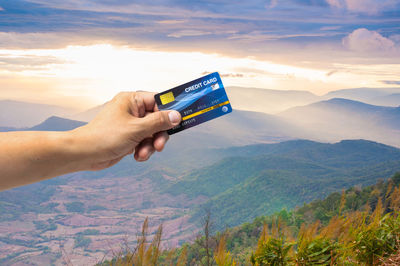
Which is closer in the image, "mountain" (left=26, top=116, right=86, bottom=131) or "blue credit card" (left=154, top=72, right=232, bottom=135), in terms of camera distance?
"blue credit card" (left=154, top=72, right=232, bottom=135)

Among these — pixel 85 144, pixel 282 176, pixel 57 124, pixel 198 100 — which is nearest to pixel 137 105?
pixel 198 100

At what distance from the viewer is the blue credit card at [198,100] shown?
5.52ft

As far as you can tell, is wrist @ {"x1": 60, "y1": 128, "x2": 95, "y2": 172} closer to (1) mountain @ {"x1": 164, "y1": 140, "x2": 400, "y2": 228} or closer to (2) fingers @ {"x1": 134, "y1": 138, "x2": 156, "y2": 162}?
(2) fingers @ {"x1": 134, "y1": 138, "x2": 156, "y2": 162}

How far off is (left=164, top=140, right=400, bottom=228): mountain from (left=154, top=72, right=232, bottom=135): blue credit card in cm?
6315

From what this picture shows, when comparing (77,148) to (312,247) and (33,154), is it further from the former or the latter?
(312,247)

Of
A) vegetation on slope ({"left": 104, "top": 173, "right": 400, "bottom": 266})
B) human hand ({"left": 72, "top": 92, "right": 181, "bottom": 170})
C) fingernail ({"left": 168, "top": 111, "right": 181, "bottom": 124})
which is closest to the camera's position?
human hand ({"left": 72, "top": 92, "right": 181, "bottom": 170})

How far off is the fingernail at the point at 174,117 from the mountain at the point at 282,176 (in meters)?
63.2

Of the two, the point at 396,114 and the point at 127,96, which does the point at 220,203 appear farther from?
the point at 396,114

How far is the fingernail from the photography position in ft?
5.35

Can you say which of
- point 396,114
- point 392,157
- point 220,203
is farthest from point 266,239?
point 396,114

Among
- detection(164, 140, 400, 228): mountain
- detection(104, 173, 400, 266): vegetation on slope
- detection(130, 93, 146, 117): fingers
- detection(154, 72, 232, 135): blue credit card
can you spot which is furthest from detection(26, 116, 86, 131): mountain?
detection(154, 72, 232, 135): blue credit card

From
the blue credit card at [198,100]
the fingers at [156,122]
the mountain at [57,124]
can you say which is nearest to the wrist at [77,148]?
the fingers at [156,122]

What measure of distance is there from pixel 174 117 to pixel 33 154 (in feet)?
2.13

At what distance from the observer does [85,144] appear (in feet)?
4.62
